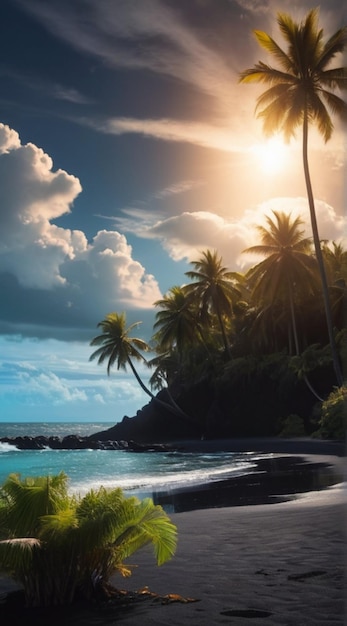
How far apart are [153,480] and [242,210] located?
11.9 meters

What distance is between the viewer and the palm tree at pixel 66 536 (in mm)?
3691

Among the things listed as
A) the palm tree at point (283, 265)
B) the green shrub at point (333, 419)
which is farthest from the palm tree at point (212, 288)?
the green shrub at point (333, 419)

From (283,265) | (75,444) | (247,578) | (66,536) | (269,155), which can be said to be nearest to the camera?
(66,536)

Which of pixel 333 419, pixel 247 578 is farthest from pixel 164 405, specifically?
pixel 247 578

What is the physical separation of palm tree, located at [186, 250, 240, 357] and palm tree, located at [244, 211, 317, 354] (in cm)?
476

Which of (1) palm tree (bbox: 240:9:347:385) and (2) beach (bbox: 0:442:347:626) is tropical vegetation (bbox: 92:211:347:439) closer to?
(1) palm tree (bbox: 240:9:347:385)

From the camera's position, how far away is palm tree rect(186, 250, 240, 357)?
3694 cm

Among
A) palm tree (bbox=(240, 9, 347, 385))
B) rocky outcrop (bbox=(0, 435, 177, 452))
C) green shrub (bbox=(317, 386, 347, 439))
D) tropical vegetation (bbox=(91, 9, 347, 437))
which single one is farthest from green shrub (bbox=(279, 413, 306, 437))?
palm tree (bbox=(240, 9, 347, 385))

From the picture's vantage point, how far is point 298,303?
111 ft

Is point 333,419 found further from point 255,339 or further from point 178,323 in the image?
point 178,323

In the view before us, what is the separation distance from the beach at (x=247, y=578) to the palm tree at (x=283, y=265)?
77.7 ft

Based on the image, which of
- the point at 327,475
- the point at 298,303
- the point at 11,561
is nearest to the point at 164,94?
the point at 11,561

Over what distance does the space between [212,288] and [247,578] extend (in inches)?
1298

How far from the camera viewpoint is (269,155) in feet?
14.7
